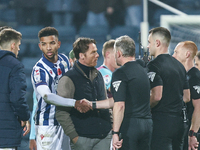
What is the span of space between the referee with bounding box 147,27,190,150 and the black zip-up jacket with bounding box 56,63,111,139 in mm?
436

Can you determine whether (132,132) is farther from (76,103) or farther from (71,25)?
(71,25)

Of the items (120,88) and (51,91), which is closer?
(120,88)

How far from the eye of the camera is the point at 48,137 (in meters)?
2.77

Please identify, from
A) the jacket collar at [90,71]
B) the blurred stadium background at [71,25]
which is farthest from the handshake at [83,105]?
the blurred stadium background at [71,25]

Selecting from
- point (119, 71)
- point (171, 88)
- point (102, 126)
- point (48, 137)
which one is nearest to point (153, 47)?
point (171, 88)

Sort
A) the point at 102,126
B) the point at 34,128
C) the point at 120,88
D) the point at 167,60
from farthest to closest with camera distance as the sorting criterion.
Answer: the point at 34,128
the point at 167,60
the point at 102,126
the point at 120,88

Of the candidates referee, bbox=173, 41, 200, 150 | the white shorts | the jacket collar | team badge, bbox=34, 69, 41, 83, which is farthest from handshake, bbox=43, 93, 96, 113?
referee, bbox=173, 41, 200, 150

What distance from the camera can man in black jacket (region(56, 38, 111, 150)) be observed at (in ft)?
7.95

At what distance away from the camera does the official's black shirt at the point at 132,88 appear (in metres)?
2.29

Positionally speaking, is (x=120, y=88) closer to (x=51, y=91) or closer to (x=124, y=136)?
(x=124, y=136)

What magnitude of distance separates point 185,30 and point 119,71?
18.7ft

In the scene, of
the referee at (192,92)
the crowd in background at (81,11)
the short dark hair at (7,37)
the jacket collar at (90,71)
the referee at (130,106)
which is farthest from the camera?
the crowd in background at (81,11)

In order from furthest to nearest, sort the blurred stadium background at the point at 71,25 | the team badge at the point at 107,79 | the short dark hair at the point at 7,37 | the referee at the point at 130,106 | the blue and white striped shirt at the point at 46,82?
the blurred stadium background at the point at 71,25 < the team badge at the point at 107,79 < the blue and white striped shirt at the point at 46,82 < the short dark hair at the point at 7,37 < the referee at the point at 130,106

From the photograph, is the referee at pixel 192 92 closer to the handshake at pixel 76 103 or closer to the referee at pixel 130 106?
the referee at pixel 130 106
